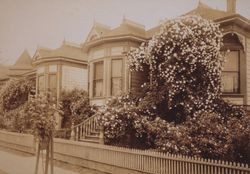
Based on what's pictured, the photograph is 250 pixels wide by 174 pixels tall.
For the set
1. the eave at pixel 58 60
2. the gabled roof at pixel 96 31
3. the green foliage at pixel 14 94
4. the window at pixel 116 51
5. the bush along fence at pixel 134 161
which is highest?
the gabled roof at pixel 96 31

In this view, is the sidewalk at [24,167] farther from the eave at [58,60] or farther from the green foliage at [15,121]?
the eave at [58,60]

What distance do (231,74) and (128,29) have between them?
550cm

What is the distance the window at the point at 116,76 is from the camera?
1251cm

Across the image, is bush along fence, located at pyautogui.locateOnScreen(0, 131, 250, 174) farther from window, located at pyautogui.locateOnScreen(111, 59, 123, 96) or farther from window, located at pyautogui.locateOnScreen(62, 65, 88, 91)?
Answer: window, located at pyautogui.locateOnScreen(62, 65, 88, 91)

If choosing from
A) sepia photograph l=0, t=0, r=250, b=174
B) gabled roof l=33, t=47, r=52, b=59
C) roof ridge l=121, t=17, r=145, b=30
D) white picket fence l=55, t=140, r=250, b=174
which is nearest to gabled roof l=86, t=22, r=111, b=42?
roof ridge l=121, t=17, r=145, b=30

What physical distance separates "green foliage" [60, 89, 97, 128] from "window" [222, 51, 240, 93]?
577 centimetres

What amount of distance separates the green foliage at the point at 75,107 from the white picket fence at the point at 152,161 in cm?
258

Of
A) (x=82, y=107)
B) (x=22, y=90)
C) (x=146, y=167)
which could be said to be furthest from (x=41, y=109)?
(x=22, y=90)

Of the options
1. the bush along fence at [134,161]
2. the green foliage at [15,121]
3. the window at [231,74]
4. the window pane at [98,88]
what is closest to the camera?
the bush along fence at [134,161]

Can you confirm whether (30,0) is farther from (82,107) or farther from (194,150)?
(194,150)

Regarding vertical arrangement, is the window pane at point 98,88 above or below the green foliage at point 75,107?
above

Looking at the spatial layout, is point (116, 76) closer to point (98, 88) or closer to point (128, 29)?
point (98, 88)

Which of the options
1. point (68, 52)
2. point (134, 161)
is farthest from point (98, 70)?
point (134, 161)

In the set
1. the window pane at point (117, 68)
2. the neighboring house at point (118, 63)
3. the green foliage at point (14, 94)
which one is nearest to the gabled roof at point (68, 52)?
the neighboring house at point (118, 63)
